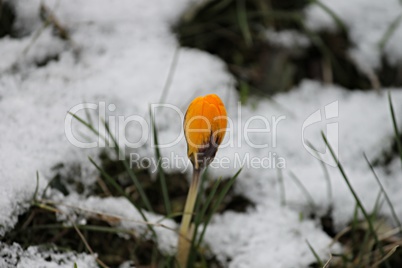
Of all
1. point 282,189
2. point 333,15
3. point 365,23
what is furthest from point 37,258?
point 365,23

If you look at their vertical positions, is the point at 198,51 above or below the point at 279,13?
below

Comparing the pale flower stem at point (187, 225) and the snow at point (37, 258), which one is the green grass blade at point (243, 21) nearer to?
the pale flower stem at point (187, 225)

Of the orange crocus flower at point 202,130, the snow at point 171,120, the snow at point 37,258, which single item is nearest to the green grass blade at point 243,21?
the snow at point 171,120

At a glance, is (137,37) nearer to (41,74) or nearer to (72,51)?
(72,51)

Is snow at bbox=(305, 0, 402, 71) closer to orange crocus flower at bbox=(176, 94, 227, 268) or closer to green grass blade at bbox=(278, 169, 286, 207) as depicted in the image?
green grass blade at bbox=(278, 169, 286, 207)

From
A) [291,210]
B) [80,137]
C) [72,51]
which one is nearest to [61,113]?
[80,137]

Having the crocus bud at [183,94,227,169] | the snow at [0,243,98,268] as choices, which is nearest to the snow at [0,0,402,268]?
the snow at [0,243,98,268]

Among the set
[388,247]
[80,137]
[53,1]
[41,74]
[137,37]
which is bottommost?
[388,247]
